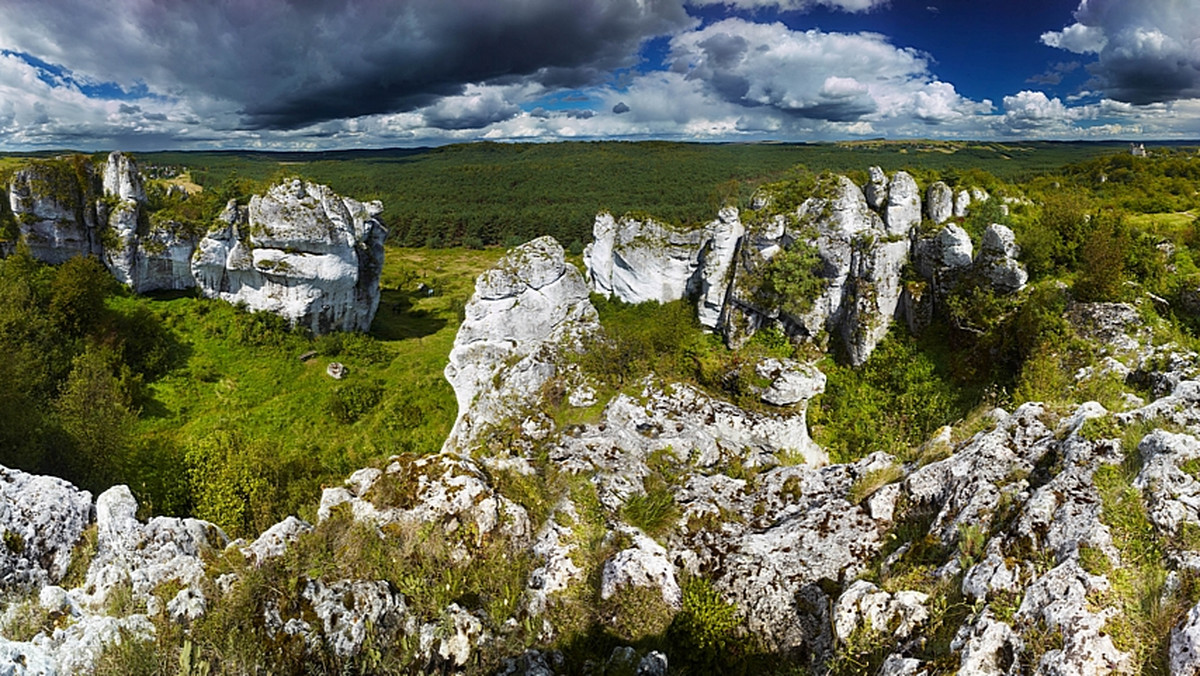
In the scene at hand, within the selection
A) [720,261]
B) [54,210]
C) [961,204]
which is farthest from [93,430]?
[961,204]

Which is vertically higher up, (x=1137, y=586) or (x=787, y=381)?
(x=1137, y=586)

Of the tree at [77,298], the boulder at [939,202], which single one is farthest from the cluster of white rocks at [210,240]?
the boulder at [939,202]

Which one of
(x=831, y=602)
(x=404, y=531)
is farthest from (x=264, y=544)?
(x=831, y=602)

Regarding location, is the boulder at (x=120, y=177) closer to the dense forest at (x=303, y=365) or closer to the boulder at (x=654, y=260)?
the dense forest at (x=303, y=365)

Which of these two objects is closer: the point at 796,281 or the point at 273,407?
the point at 796,281

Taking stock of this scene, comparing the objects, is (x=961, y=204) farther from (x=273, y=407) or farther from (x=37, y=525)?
(x=273, y=407)

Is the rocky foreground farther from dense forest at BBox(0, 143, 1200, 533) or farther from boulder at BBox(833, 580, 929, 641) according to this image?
dense forest at BBox(0, 143, 1200, 533)
